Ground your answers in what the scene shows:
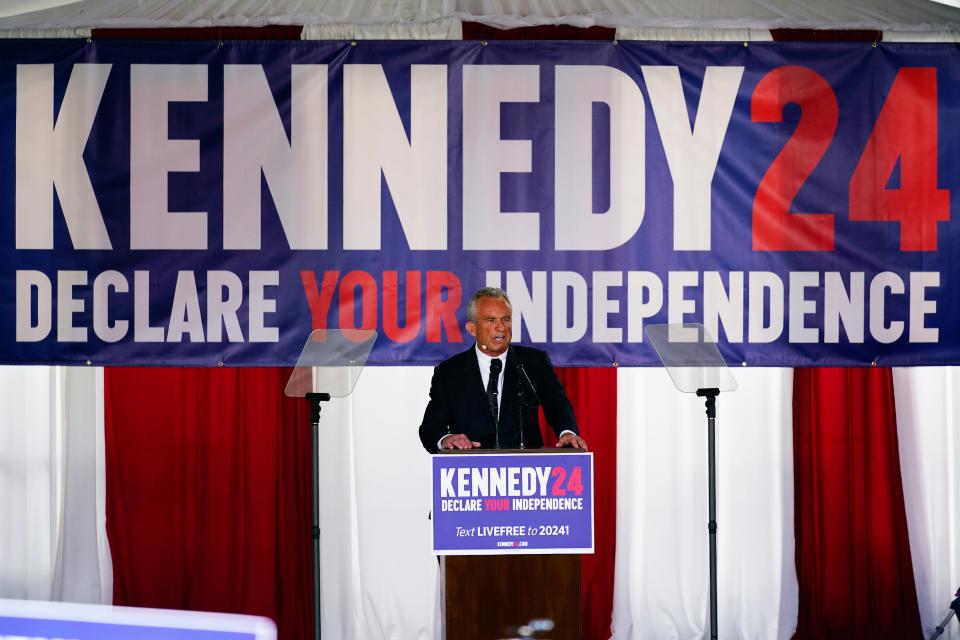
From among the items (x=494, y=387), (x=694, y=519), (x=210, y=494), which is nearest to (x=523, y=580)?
(x=494, y=387)

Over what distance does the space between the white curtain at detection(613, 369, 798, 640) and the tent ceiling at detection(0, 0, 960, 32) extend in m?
1.59

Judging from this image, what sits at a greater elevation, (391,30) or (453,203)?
(391,30)

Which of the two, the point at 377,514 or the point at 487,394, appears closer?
the point at 487,394

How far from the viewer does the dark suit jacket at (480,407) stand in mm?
3762

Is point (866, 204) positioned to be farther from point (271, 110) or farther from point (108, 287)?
point (108, 287)

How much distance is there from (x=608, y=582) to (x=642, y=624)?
24 centimetres

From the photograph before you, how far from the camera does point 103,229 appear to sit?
468cm

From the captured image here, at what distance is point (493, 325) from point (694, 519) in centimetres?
182

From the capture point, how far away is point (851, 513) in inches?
201

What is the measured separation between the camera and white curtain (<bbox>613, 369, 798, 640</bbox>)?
5070 millimetres

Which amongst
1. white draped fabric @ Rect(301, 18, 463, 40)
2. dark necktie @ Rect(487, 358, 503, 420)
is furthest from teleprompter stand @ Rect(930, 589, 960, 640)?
white draped fabric @ Rect(301, 18, 463, 40)

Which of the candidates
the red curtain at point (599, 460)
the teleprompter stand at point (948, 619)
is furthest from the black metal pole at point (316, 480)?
the teleprompter stand at point (948, 619)

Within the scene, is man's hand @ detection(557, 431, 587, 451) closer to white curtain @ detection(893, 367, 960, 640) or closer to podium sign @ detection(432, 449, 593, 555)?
podium sign @ detection(432, 449, 593, 555)

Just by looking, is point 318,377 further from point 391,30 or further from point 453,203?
point 391,30
